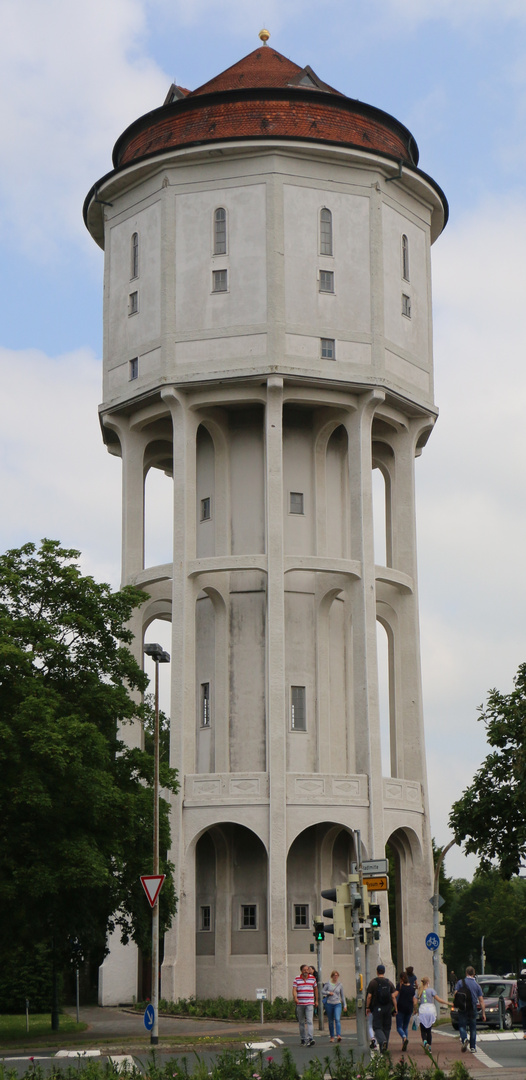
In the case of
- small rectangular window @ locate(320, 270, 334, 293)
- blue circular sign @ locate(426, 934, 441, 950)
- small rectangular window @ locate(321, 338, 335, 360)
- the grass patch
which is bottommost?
the grass patch

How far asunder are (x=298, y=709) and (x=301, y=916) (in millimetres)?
5948

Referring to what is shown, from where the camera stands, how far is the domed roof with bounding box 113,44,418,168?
44531 millimetres

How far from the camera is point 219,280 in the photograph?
4428 cm

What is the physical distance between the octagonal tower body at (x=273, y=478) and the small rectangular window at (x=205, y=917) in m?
0.13

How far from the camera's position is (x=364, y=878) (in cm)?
2622

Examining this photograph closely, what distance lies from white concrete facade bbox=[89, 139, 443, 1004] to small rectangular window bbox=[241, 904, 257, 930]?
0.47 ft

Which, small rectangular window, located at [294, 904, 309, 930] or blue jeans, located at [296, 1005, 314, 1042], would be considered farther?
small rectangular window, located at [294, 904, 309, 930]

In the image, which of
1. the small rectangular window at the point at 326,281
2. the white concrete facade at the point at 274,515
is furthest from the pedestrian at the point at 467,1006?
the small rectangular window at the point at 326,281

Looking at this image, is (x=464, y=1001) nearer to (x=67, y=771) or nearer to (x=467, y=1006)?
(x=467, y=1006)

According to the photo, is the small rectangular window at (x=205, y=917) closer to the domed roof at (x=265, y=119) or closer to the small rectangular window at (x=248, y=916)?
the small rectangular window at (x=248, y=916)

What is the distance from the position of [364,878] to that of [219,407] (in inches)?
848

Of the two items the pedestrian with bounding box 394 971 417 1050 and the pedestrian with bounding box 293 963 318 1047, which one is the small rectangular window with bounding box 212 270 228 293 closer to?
the pedestrian with bounding box 293 963 318 1047

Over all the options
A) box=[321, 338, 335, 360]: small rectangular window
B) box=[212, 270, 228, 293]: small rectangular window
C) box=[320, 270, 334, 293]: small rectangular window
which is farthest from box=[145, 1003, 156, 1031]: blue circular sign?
box=[320, 270, 334, 293]: small rectangular window

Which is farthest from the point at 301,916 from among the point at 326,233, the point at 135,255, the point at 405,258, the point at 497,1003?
the point at 135,255
